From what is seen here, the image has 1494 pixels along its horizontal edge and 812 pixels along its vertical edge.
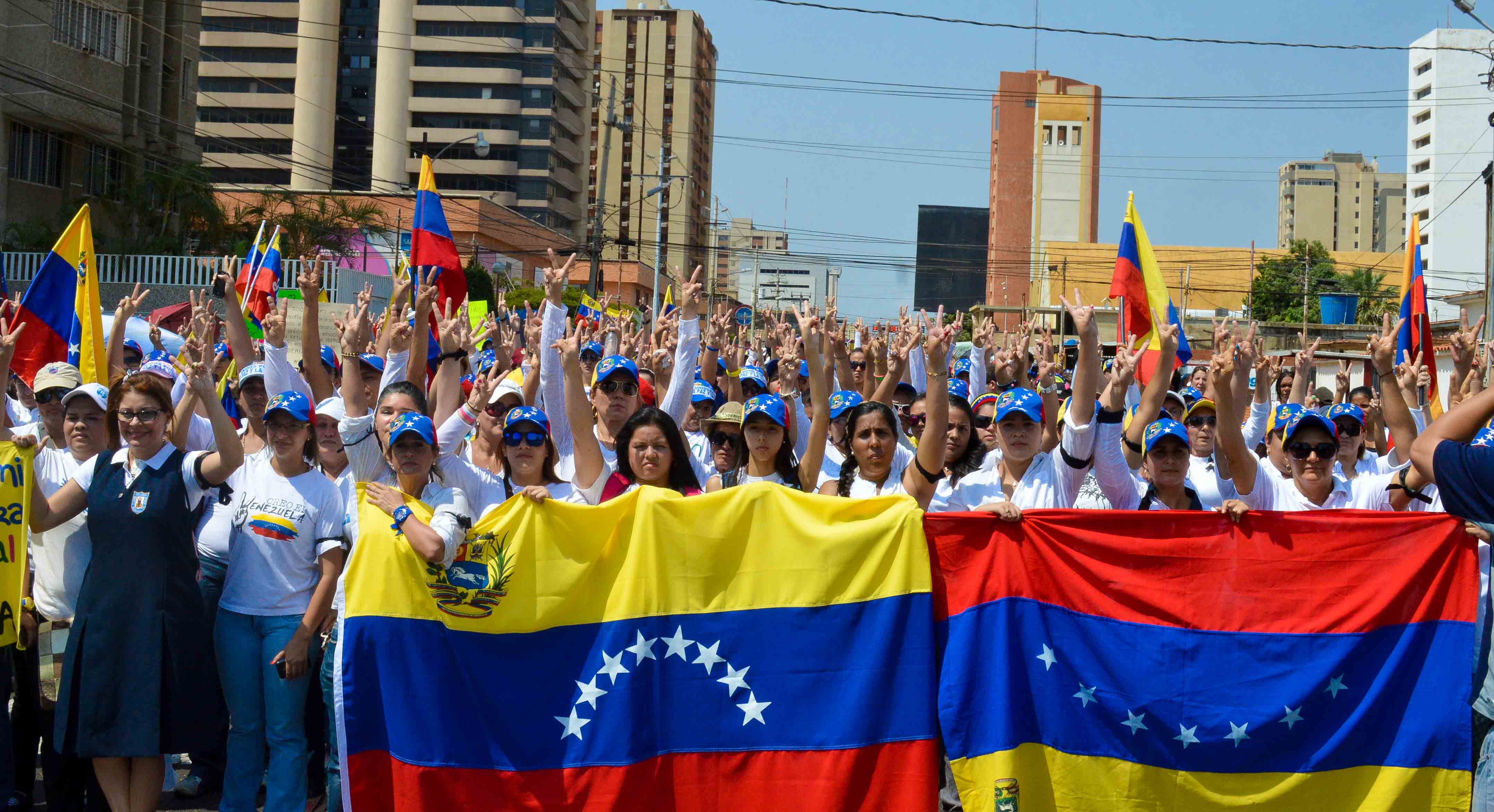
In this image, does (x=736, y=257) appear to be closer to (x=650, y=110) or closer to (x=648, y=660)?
(x=650, y=110)

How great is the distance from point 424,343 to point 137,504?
221cm

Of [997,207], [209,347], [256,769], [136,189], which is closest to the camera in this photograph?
[256,769]

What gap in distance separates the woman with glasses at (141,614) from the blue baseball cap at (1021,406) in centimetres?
318

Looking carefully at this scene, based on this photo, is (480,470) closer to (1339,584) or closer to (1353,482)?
(1339,584)

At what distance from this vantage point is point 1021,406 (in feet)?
19.0

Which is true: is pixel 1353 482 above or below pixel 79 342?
below

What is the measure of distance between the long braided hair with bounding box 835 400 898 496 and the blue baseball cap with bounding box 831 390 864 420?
866 mm

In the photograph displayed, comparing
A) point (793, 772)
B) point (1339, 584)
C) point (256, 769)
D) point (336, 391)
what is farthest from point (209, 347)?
point (1339, 584)

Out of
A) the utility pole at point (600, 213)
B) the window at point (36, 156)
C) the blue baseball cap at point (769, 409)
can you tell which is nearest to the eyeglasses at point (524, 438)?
the blue baseball cap at point (769, 409)

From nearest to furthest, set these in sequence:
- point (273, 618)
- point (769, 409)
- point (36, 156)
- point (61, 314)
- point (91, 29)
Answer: point (273, 618) → point (769, 409) → point (61, 314) → point (36, 156) → point (91, 29)

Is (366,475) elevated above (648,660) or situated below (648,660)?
above

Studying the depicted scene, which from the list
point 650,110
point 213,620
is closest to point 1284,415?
point 213,620

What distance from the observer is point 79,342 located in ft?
28.3

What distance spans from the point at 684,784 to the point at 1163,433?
254 centimetres
